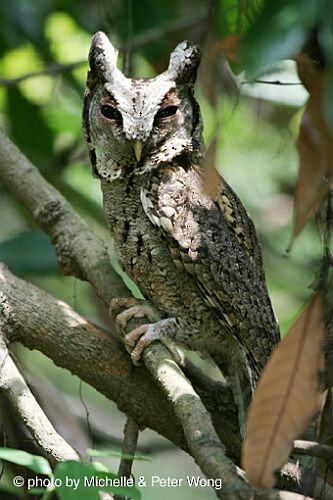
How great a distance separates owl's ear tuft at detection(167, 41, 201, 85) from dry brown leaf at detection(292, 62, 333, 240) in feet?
4.19

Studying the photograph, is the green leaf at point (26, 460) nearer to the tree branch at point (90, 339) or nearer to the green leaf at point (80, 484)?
the green leaf at point (80, 484)

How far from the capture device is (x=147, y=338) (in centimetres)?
254

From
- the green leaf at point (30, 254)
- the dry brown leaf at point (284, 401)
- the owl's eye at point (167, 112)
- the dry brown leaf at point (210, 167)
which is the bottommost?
the dry brown leaf at point (284, 401)

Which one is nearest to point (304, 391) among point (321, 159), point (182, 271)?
point (321, 159)

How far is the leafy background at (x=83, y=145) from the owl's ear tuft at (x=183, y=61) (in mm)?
169

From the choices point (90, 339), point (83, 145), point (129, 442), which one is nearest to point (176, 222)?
point (90, 339)

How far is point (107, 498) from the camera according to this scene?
6.11ft

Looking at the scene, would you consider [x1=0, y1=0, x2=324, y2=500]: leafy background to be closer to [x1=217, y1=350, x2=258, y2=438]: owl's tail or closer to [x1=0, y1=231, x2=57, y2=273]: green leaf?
[x1=0, y1=231, x2=57, y2=273]: green leaf

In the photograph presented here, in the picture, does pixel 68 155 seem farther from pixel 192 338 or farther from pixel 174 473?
pixel 174 473

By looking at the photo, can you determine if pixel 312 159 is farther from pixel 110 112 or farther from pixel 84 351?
pixel 110 112

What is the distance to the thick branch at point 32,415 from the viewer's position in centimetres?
198

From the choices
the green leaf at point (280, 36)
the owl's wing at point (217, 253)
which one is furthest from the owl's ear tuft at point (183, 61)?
the green leaf at point (280, 36)

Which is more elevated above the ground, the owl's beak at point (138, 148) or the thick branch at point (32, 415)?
the owl's beak at point (138, 148)

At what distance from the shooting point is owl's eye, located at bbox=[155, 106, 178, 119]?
106 inches
